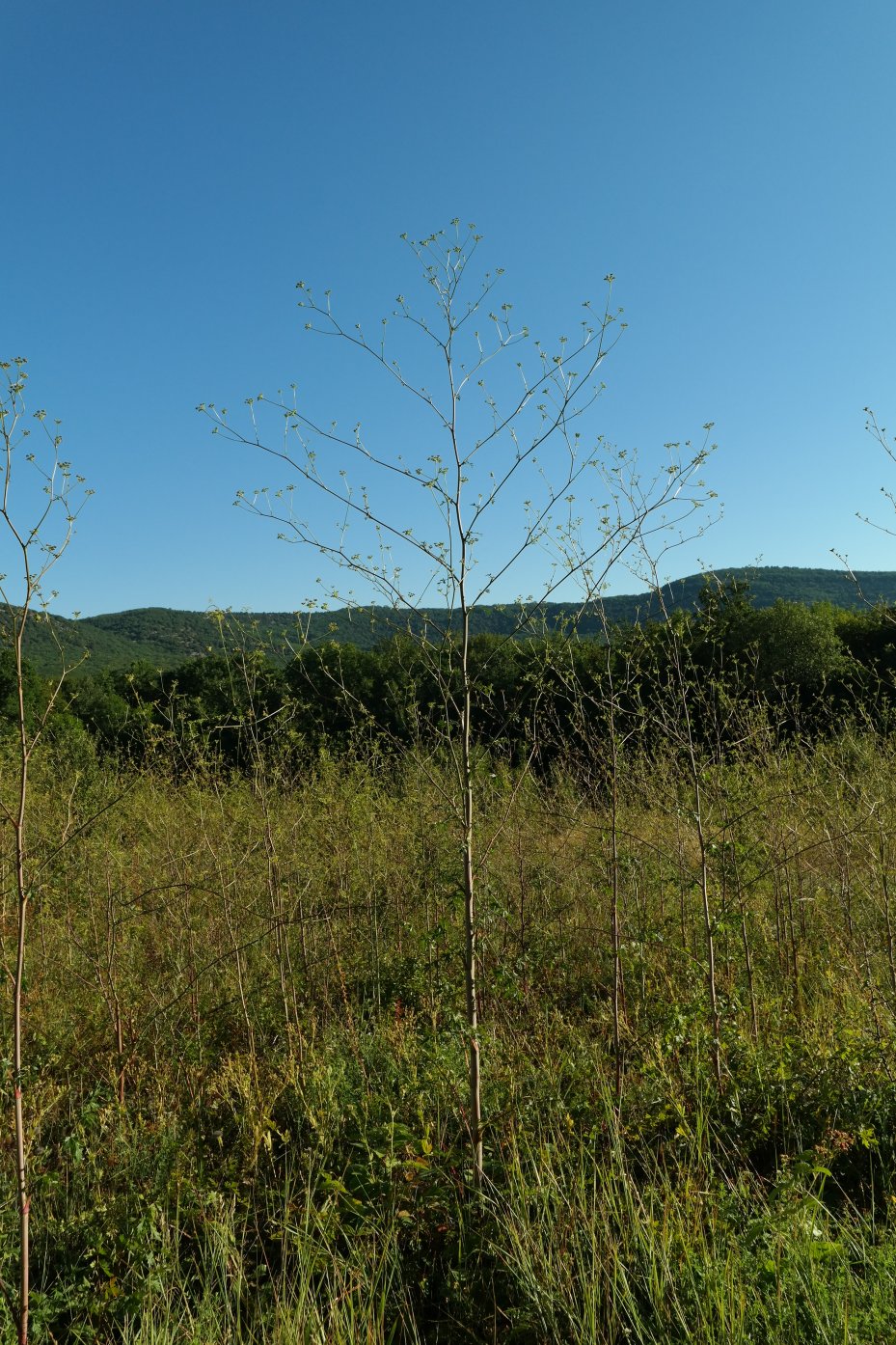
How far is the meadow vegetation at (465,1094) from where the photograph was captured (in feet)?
7.88

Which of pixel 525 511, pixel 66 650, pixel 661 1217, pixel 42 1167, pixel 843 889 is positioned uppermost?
pixel 525 511

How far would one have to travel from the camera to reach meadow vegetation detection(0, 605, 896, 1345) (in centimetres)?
240

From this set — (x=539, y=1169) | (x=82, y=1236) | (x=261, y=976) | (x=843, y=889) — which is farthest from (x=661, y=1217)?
(x=261, y=976)

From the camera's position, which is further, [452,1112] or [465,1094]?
[465,1094]

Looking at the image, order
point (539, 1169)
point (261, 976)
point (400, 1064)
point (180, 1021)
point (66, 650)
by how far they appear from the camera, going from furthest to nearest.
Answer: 1. point (261, 976)
2. point (180, 1021)
3. point (400, 1064)
4. point (539, 1169)
5. point (66, 650)

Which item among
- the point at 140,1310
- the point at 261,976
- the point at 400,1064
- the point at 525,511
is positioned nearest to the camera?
the point at 140,1310

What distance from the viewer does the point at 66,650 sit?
2.76 metres

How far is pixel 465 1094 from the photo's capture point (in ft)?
12.0

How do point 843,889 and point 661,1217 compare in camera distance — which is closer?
point 661,1217

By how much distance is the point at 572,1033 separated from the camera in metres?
4.26

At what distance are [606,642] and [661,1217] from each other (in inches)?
97.5

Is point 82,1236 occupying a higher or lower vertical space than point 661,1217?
lower

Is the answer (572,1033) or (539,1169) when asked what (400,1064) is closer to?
(572,1033)

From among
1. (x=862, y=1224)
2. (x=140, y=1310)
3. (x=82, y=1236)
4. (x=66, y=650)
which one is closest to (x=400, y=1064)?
(x=82, y=1236)
